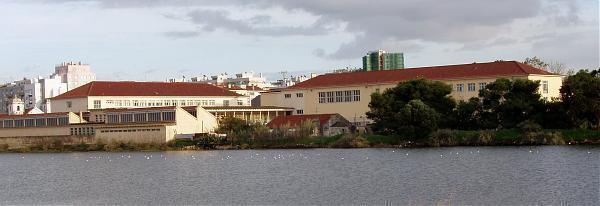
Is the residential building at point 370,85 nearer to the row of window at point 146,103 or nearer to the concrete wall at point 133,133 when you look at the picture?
the row of window at point 146,103

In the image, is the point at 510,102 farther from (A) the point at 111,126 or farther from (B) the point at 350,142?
(A) the point at 111,126

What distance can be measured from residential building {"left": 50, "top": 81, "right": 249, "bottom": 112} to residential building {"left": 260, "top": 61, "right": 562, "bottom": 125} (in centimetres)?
686

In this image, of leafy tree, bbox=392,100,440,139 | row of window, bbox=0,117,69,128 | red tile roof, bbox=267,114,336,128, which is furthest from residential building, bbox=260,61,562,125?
row of window, bbox=0,117,69,128

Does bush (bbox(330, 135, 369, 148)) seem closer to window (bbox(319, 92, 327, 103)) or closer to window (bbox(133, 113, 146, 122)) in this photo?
window (bbox(319, 92, 327, 103))

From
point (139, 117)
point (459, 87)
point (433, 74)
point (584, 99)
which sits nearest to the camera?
point (584, 99)

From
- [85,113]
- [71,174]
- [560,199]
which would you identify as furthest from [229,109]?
[560,199]

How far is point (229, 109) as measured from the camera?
8944cm

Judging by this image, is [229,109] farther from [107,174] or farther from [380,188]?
[380,188]

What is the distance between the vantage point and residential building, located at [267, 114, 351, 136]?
257 ft

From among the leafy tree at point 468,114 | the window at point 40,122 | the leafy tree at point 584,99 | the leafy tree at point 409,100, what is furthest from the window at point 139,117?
the leafy tree at point 584,99

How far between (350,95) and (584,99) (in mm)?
27903

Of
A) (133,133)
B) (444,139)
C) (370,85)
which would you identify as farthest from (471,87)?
(133,133)

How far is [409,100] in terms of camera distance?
234 feet

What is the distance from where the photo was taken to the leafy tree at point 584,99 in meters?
62.5
